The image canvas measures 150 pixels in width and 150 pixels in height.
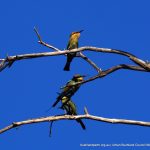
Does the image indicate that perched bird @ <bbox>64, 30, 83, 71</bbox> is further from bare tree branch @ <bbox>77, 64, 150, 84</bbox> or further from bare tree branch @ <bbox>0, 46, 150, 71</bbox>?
bare tree branch @ <bbox>77, 64, 150, 84</bbox>

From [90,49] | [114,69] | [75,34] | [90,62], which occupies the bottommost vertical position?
[114,69]

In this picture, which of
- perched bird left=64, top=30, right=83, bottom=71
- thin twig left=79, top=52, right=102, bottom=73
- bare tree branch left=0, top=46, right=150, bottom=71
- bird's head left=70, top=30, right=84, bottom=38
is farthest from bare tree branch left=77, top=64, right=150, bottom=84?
bird's head left=70, top=30, right=84, bottom=38

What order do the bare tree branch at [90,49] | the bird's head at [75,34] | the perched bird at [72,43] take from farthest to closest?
1. the bird's head at [75,34]
2. the perched bird at [72,43]
3. the bare tree branch at [90,49]

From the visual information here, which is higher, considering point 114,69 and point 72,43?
point 72,43

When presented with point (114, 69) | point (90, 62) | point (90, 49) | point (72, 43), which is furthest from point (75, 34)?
point (114, 69)

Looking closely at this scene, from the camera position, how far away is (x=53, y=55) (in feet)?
16.0

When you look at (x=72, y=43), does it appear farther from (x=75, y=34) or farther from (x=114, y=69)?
(x=114, y=69)

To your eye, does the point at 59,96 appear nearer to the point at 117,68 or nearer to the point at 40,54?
the point at 40,54

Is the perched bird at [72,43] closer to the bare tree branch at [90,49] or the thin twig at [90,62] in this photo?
the thin twig at [90,62]

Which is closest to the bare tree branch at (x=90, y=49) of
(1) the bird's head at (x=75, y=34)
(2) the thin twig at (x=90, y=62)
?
(2) the thin twig at (x=90, y=62)

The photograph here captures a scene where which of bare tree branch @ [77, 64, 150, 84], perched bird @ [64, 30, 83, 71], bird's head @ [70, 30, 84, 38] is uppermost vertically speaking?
bird's head @ [70, 30, 84, 38]

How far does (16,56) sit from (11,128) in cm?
67

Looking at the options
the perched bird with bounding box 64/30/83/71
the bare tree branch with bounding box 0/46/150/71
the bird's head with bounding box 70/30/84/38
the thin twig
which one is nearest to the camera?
the bare tree branch with bounding box 0/46/150/71

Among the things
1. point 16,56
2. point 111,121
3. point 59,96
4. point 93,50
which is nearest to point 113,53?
point 93,50
